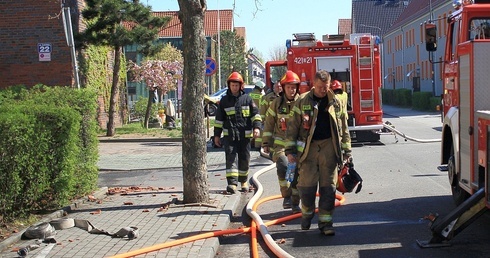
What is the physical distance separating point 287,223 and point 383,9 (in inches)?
3368

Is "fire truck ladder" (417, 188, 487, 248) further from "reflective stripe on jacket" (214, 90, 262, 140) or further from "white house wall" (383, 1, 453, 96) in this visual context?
"white house wall" (383, 1, 453, 96)

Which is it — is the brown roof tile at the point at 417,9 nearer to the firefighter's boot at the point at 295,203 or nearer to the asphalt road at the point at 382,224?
the asphalt road at the point at 382,224

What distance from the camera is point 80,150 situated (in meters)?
10.4

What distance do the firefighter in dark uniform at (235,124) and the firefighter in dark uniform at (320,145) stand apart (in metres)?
3.01

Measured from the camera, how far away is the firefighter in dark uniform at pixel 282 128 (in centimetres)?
923

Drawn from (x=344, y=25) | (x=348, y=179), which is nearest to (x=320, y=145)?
(x=348, y=179)

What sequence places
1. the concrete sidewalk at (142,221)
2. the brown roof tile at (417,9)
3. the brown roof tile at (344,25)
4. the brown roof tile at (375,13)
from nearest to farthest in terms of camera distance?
the concrete sidewalk at (142,221), the brown roof tile at (417,9), the brown roof tile at (375,13), the brown roof tile at (344,25)

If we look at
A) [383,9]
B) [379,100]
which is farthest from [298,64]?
[383,9]

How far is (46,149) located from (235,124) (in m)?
3.21

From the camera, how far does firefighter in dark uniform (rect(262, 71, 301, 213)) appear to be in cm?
923

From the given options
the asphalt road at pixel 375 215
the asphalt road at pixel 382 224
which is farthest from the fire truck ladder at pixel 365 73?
the asphalt road at pixel 382 224

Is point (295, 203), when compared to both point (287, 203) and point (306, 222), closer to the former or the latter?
point (287, 203)

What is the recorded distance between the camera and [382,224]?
845 cm

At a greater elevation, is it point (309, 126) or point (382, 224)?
point (309, 126)
